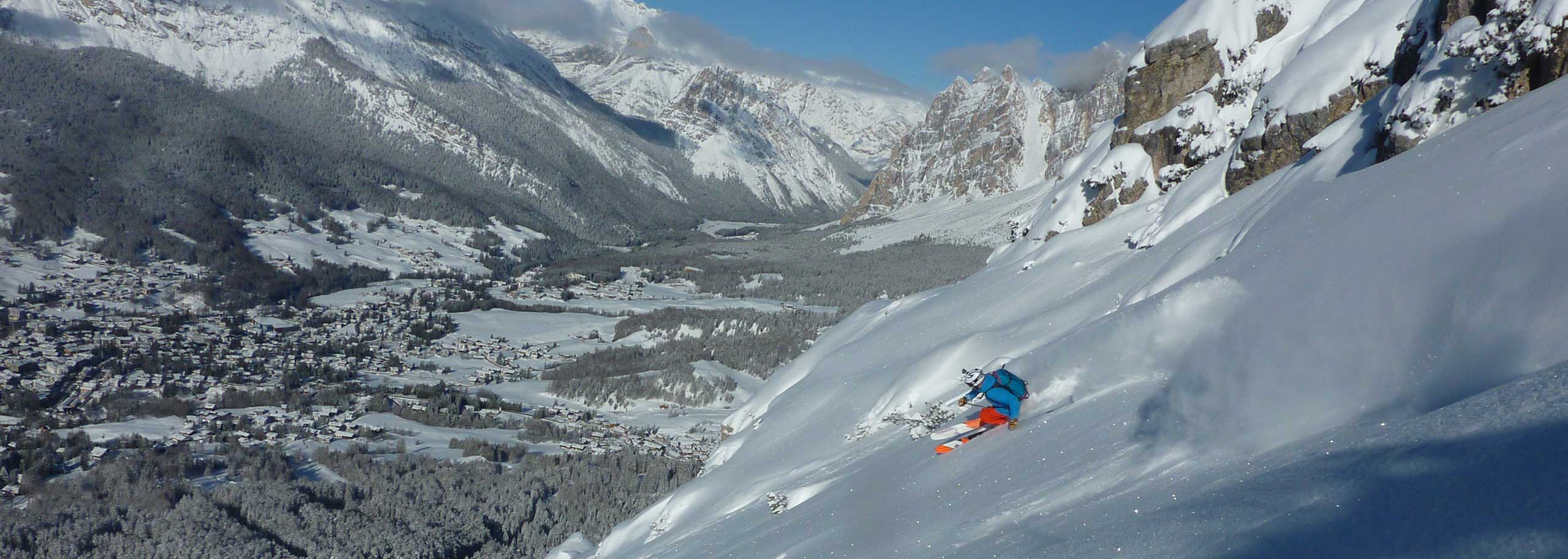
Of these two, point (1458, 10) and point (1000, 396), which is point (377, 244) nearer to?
point (1000, 396)

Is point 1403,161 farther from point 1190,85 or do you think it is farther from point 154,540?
point 154,540

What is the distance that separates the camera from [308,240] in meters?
136

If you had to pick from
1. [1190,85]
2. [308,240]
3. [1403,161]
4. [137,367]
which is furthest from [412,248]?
[1403,161]

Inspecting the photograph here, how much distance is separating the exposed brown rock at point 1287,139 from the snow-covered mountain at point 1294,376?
2.7 inches

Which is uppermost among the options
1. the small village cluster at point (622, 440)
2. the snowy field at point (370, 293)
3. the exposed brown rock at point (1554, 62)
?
the snowy field at point (370, 293)

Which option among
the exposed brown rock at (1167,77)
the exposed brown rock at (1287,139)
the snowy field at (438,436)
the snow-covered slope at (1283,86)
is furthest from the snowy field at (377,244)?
the exposed brown rock at (1287,139)

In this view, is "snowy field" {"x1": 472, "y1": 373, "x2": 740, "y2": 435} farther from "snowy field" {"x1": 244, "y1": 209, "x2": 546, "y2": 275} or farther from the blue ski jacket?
"snowy field" {"x1": 244, "y1": 209, "x2": 546, "y2": 275}

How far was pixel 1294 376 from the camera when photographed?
18.9 feet

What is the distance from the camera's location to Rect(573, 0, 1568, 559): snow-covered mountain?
3859mm

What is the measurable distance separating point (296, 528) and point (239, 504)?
5344 millimetres

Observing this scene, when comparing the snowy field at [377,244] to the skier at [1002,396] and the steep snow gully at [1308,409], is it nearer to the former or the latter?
the skier at [1002,396]

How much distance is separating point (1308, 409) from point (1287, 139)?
15.6 m

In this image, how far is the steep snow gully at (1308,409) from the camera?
11.9 ft

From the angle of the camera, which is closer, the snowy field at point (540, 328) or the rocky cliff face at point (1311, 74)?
the rocky cliff face at point (1311, 74)
